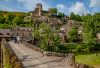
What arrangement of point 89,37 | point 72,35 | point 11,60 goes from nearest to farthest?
point 11,60, point 89,37, point 72,35

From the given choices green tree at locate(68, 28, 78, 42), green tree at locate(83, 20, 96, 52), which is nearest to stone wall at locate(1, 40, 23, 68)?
green tree at locate(83, 20, 96, 52)

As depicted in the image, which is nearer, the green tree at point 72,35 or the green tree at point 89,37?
the green tree at point 89,37

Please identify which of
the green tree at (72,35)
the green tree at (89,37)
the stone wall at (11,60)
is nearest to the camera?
the stone wall at (11,60)

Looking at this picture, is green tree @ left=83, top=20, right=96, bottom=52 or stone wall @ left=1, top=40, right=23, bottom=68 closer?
stone wall @ left=1, top=40, right=23, bottom=68

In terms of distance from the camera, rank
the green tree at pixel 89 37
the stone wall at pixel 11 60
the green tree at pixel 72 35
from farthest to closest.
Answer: the green tree at pixel 72 35 < the green tree at pixel 89 37 < the stone wall at pixel 11 60

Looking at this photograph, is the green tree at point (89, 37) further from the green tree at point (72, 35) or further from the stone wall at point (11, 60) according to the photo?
the stone wall at point (11, 60)

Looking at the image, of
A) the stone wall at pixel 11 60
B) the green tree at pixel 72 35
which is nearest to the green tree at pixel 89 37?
the green tree at pixel 72 35

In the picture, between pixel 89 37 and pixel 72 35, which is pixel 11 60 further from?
pixel 72 35

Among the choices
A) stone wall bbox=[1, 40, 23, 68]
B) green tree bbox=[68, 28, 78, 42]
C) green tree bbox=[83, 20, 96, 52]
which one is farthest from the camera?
green tree bbox=[68, 28, 78, 42]

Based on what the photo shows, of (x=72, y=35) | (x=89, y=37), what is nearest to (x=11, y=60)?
(x=89, y=37)

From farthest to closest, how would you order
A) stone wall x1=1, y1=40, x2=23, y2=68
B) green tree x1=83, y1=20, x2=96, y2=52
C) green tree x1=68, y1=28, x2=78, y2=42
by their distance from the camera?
green tree x1=68, y1=28, x2=78, y2=42 → green tree x1=83, y1=20, x2=96, y2=52 → stone wall x1=1, y1=40, x2=23, y2=68

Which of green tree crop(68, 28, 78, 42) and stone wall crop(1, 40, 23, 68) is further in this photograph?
green tree crop(68, 28, 78, 42)

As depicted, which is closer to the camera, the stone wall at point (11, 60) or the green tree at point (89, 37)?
the stone wall at point (11, 60)

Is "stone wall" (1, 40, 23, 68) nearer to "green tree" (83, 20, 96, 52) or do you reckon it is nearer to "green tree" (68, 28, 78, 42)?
"green tree" (83, 20, 96, 52)
